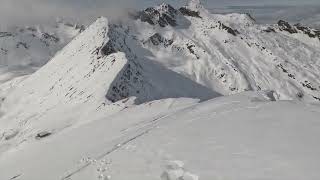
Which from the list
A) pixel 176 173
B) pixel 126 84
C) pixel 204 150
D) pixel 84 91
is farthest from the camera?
pixel 84 91

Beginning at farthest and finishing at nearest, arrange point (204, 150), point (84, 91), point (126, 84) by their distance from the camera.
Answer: point (84, 91) < point (126, 84) < point (204, 150)

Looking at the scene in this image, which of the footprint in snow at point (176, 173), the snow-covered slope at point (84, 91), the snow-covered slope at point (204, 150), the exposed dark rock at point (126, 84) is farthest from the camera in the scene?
the exposed dark rock at point (126, 84)

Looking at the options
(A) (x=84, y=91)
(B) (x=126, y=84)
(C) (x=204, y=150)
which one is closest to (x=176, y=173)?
(C) (x=204, y=150)

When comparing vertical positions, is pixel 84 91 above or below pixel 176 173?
below

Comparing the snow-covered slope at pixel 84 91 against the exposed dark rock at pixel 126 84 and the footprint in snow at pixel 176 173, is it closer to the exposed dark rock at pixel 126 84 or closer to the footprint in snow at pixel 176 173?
the exposed dark rock at pixel 126 84

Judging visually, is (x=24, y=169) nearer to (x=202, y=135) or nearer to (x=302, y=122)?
(x=202, y=135)

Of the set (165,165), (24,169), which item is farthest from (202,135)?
(24,169)

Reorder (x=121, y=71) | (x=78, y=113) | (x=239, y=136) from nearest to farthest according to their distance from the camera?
(x=239, y=136), (x=78, y=113), (x=121, y=71)

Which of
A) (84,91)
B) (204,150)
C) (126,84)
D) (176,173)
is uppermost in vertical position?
(176,173)

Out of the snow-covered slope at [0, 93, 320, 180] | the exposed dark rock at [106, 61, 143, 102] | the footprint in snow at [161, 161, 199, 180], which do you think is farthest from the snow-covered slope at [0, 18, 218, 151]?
the footprint in snow at [161, 161, 199, 180]

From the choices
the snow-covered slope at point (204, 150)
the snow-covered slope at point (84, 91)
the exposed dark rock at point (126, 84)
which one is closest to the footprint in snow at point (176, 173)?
the snow-covered slope at point (204, 150)

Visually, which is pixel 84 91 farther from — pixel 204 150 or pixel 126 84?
pixel 204 150
